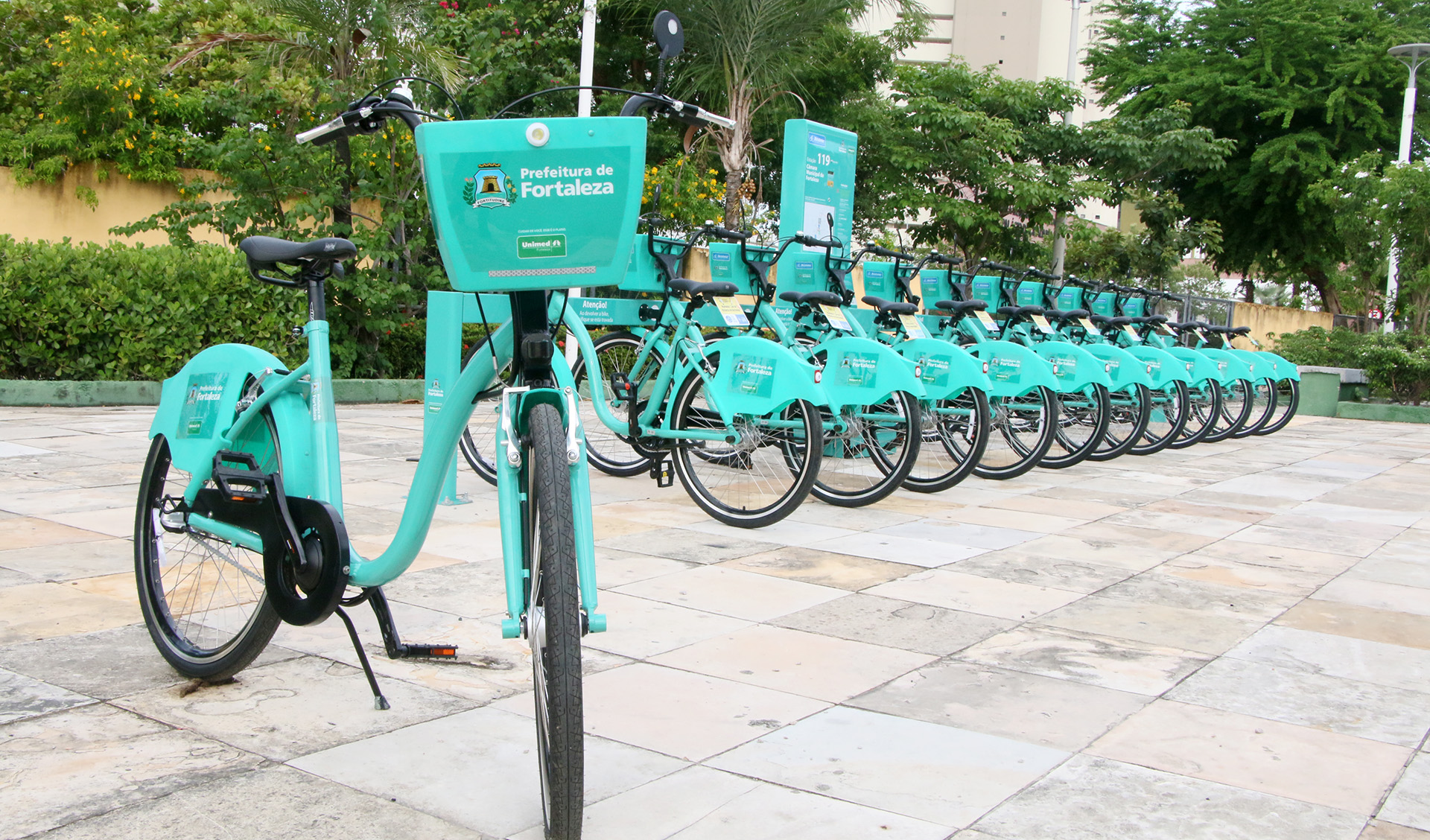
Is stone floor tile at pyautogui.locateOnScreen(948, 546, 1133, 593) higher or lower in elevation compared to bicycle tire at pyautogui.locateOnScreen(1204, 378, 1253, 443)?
lower

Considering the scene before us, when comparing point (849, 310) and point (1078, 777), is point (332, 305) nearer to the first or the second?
point (849, 310)

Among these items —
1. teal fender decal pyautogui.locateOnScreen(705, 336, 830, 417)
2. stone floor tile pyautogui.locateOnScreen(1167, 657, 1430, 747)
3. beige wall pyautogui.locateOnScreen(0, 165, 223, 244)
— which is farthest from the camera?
beige wall pyautogui.locateOnScreen(0, 165, 223, 244)

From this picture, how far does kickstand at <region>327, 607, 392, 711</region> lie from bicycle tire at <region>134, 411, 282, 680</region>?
21 cm

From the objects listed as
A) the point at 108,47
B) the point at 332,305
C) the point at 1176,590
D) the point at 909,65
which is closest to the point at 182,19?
the point at 108,47

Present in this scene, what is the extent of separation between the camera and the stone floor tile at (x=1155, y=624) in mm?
3936

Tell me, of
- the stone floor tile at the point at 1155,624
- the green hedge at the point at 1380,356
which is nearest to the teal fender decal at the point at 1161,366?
the stone floor tile at the point at 1155,624

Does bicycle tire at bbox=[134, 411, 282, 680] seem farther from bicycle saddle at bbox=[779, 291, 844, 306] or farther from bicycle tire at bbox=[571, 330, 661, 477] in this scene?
bicycle saddle at bbox=[779, 291, 844, 306]

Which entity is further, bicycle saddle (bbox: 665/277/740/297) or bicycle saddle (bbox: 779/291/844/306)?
bicycle saddle (bbox: 779/291/844/306)

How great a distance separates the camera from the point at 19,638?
3.39 metres

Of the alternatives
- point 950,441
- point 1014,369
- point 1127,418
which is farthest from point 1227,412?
point 950,441

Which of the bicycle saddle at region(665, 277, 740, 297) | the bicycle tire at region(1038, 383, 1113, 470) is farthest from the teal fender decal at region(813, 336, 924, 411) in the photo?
the bicycle tire at region(1038, 383, 1113, 470)

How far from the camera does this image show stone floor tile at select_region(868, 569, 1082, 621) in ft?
14.0

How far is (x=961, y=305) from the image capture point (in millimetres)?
7461

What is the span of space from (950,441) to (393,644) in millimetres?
4630
